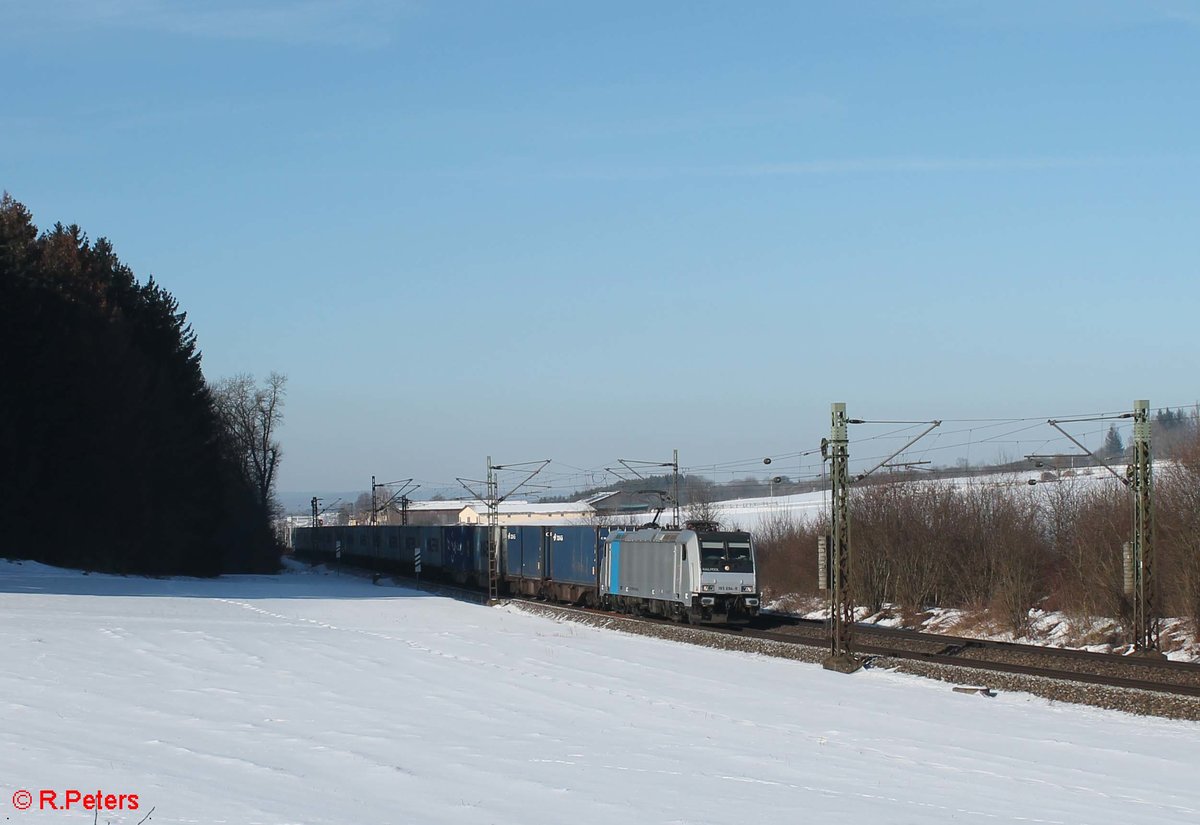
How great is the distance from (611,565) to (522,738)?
85.5 ft

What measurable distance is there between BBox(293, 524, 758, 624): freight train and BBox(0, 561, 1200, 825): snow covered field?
238 inches

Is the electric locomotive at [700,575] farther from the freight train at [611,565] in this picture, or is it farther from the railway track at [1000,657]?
the railway track at [1000,657]

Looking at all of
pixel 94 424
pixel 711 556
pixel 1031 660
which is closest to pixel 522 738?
pixel 1031 660

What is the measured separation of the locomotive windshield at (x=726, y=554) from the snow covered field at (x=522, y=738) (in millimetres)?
5948

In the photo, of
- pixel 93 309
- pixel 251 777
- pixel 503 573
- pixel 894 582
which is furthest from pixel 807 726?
pixel 93 309

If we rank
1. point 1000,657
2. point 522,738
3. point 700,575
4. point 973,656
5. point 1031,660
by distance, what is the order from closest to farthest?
point 522,738, point 1031,660, point 1000,657, point 973,656, point 700,575

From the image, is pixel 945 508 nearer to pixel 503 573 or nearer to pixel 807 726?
pixel 503 573

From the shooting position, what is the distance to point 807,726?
1831 centimetres

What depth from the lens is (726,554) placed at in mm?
34281

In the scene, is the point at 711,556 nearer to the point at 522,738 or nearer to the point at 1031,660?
the point at 1031,660

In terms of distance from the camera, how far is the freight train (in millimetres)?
34281

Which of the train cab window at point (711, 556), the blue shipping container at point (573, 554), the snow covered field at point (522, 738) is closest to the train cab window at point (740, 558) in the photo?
the train cab window at point (711, 556)

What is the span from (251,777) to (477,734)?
4399 millimetres

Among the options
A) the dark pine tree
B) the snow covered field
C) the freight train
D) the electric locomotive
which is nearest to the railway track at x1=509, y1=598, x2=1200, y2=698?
the electric locomotive
